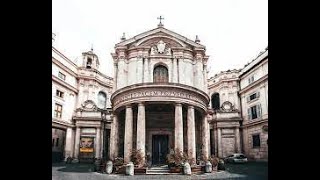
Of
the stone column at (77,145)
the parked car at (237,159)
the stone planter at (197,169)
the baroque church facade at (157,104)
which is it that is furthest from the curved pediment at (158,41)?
the parked car at (237,159)

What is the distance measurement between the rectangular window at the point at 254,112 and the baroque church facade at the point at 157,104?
0.36 ft

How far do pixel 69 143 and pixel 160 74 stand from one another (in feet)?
44.4

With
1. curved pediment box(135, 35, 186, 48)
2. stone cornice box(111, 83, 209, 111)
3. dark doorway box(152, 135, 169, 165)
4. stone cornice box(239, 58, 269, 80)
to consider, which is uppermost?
curved pediment box(135, 35, 186, 48)

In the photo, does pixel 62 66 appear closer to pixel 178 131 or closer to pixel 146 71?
pixel 146 71

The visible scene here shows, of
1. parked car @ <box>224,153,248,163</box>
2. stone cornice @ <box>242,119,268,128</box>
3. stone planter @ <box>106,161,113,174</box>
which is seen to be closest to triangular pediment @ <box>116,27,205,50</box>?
stone cornice @ <box>242,119,268,128</box>

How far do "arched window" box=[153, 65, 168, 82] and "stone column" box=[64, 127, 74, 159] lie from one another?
40.8 ft

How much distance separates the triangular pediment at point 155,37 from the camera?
2503 cm

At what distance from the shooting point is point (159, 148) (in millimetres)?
22516

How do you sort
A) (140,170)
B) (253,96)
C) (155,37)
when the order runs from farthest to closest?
(253,96), (155,37), (140,170)

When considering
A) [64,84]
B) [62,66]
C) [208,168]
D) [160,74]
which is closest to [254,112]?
[160,74]

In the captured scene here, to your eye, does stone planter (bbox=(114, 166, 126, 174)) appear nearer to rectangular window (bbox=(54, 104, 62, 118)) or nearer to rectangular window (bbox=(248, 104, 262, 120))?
rectangular window (bbox=(54, 104, 62, 118))

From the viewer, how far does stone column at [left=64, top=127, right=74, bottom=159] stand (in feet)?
97.6
